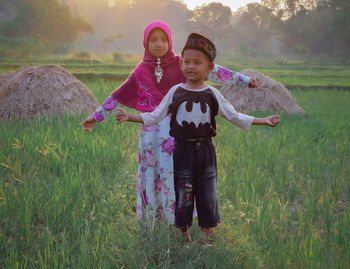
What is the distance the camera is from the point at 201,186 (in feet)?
5.56

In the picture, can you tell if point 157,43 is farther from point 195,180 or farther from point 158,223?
point 158,223

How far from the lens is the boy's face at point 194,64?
1.58 metres

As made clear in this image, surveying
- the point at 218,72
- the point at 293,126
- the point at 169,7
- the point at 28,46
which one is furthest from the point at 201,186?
the point at 169,7

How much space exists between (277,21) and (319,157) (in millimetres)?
29640

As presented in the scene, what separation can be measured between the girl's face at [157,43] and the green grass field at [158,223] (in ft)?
3.75

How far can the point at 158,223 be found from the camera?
6.50 feet

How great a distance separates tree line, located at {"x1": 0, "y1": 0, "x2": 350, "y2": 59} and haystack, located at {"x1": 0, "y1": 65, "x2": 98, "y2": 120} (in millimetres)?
12058

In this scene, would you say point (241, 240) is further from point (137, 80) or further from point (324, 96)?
point (324, 96)

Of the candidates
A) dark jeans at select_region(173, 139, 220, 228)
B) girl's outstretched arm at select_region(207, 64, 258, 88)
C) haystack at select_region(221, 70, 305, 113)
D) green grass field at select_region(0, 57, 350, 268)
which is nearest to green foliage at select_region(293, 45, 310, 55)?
haystack at select_region(221, 70, 305, 113)

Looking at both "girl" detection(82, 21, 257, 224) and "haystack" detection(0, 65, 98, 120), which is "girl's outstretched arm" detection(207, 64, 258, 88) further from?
"haystack" detection(0, 65, 98, 120)

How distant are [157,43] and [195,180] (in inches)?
37.1

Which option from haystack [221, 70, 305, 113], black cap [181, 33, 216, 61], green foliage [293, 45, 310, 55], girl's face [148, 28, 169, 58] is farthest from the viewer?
green foliage [293, 45, 310, 55]

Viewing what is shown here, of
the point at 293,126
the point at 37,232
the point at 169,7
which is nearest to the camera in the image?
the point at 37,232

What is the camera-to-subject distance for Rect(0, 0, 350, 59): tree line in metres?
17.2
